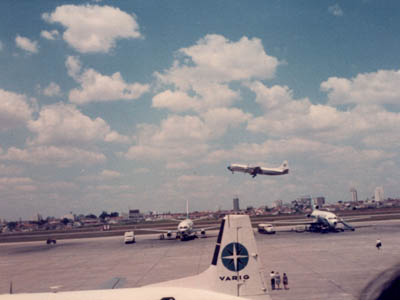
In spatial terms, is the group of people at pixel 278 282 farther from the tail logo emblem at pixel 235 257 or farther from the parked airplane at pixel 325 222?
the parked airplane at pixel 325 222

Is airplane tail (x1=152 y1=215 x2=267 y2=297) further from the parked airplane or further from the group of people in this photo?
the parked airplane

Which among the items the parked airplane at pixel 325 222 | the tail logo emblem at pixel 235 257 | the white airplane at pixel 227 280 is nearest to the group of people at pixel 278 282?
the white airplane at pixel 227 280

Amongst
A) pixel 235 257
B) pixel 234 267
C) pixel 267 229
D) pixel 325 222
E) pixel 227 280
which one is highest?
pixel 235 257

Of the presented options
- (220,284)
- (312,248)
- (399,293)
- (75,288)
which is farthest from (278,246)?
(220,284)

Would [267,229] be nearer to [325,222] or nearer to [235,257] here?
[325,222]

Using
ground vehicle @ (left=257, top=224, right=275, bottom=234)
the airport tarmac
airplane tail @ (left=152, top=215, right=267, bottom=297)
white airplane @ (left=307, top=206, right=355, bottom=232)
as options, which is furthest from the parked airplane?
airplane tail @ (left=152, top=215, right=267, bottom=297)

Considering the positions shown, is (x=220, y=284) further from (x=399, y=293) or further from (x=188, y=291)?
(x=399, y=293)

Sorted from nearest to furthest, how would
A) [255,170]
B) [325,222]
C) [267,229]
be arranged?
[325,222], [267,229], [255,170]

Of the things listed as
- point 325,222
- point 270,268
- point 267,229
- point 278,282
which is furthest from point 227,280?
point 267,229
